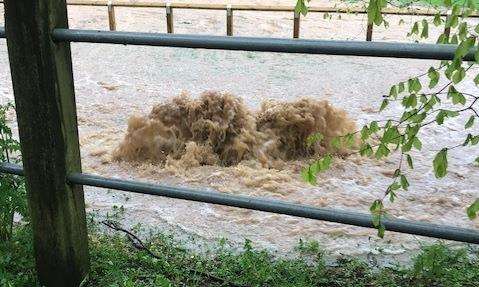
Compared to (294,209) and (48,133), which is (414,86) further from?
(48,133)

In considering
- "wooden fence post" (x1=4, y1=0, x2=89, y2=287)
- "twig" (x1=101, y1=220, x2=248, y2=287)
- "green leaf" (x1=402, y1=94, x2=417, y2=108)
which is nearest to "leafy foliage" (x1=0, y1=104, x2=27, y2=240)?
"wooden fence post" (x1=4, y1=0, x2=89, y2=287)

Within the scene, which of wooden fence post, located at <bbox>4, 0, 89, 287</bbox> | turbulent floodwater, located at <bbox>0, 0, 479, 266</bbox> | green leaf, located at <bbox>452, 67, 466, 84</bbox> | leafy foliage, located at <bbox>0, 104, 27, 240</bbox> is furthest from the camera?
turbulent floodwater, located at <bbox>0, 0, 479, 266</bbox>

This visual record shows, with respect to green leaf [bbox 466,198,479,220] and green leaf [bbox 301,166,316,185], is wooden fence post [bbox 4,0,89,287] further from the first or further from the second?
green leaf [bbox 466,198,479,220]

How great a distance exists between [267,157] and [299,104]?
0.69m

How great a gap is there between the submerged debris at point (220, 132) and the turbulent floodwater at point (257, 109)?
14 centimetres

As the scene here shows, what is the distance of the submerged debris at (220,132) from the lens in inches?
208

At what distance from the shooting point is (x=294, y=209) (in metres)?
1.56

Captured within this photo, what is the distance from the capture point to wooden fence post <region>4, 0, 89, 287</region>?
5.21 feet

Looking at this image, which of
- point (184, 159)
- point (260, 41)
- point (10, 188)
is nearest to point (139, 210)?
point (184, 159)

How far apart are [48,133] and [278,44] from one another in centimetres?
75

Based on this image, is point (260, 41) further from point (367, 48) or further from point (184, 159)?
point (184, 159)

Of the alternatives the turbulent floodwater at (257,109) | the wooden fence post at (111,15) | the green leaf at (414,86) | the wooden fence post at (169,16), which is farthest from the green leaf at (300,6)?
the wooden fence post at (111,15)

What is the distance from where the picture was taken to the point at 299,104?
562cm

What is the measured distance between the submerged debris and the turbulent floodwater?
0.46ft
